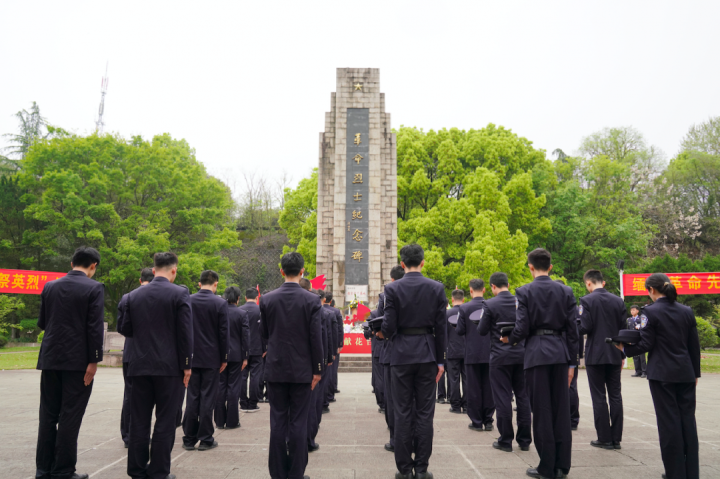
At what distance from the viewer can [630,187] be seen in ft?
94.2

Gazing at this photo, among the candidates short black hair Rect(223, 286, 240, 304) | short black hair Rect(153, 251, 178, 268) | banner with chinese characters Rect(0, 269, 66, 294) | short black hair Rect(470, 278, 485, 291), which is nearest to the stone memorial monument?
banner with chinese characters Rect(0, 269, 66, 294)

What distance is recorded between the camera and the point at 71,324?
4.28m

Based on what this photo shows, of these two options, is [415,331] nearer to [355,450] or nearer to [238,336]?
[355,450]

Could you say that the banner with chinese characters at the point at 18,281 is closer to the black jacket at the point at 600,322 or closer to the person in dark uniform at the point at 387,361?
the person in dark uniform at the point at 387,361

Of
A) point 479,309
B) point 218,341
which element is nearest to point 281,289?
point 218,341

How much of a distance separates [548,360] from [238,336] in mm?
3894

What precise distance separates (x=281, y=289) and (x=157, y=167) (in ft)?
68.8

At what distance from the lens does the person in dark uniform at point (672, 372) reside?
13.3ft

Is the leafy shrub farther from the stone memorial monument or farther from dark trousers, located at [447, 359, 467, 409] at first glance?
dark trousers, located at [447, 359, 467, 409]

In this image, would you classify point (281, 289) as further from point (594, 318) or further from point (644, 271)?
point (644, 271)

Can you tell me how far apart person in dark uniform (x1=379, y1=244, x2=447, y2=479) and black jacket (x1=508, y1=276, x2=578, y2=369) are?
2.48ft

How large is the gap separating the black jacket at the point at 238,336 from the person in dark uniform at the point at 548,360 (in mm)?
3507

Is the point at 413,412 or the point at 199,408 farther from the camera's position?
the point at 199,408

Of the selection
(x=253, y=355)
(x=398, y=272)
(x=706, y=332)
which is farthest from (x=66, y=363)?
(x=706, y=332)
